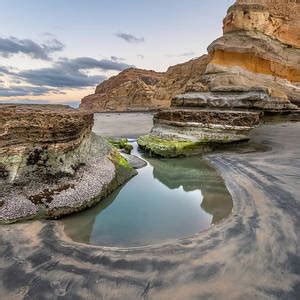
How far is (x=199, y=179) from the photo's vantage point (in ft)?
31.6

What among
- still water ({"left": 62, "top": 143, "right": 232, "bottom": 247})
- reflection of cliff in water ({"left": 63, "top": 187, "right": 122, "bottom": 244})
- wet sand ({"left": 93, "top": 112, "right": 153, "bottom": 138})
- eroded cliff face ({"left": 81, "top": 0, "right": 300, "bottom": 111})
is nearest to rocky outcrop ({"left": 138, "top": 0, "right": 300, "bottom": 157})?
eroded cliff face ({"left": 81, "top": 0, "right": 300, "bottom": 111})

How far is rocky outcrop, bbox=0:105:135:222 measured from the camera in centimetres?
604

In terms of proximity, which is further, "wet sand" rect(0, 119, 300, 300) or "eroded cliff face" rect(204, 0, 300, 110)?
"eroded cliff face" rect(204, 0, 300, 110)

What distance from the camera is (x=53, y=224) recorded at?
5621 millimetres

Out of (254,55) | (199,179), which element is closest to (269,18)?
(254,55)

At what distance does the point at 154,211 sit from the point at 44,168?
2858mm

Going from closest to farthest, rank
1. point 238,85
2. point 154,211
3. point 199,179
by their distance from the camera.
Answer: point 154,211
point 199,179
point 238,85

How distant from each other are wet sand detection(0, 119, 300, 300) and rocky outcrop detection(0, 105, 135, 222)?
0.61 m

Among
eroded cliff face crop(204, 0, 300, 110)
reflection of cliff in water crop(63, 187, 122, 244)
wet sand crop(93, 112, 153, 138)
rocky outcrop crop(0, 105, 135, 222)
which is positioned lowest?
wet sand crop(93, 112, 153, 138)

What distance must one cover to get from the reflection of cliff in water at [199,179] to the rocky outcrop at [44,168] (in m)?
2.68

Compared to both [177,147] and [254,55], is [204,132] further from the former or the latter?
[254,55]

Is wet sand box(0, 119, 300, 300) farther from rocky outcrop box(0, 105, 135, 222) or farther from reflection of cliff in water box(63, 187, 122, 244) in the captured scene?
rocky outcrop box(0, 105, 135, 222)

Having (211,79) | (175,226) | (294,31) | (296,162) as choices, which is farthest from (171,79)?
(175,226)

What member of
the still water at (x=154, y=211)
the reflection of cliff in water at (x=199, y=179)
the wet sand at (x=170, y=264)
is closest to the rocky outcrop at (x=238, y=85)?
the reflection of cliff in water at (x=199, y=179)
